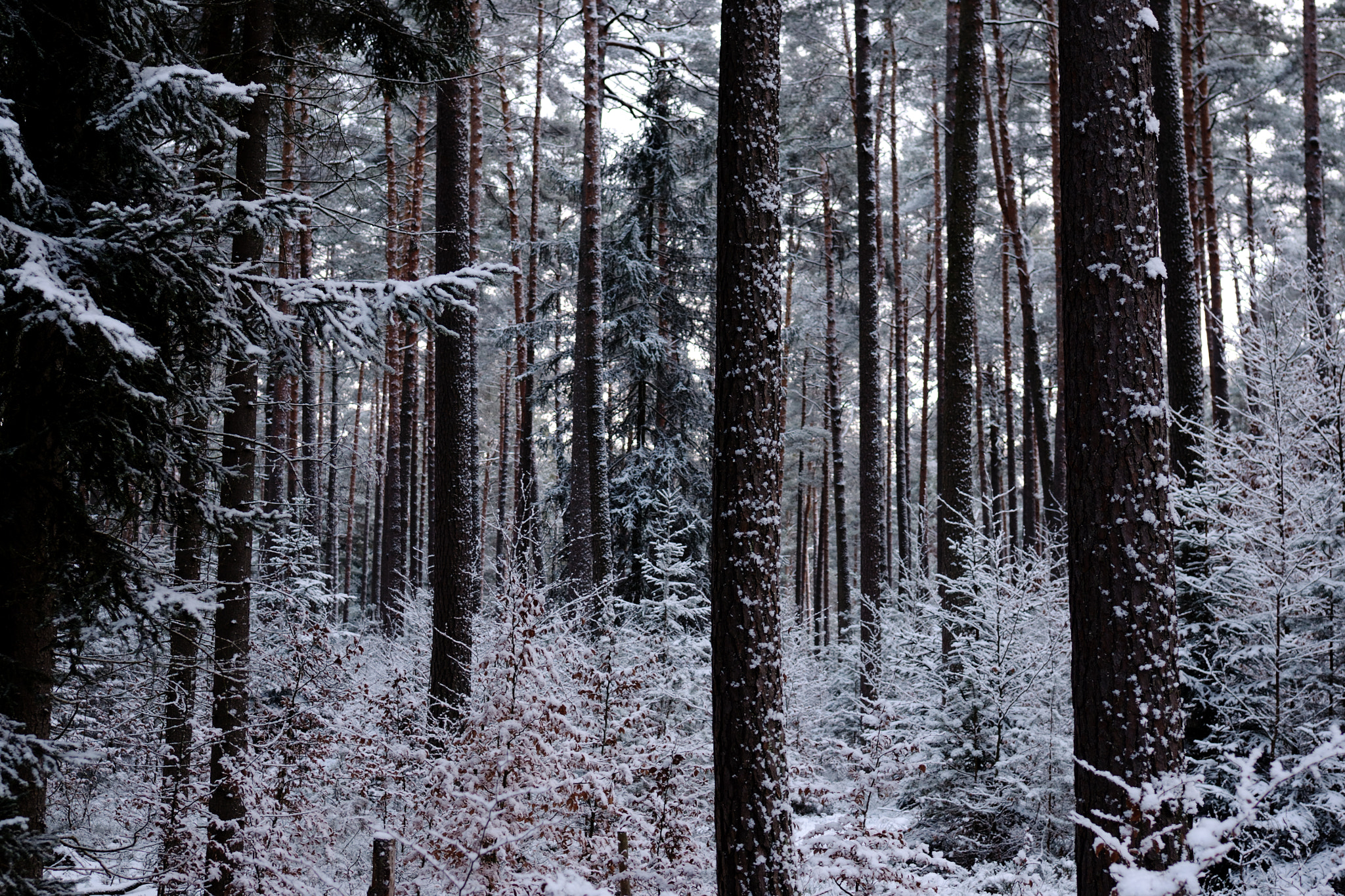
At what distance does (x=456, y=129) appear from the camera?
28.2ft

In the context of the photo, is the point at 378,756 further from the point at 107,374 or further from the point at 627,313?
the point at 627,313

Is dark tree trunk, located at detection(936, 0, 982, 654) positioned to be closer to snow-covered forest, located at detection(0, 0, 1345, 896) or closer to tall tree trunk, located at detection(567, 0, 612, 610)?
snow-covered forest, located at detection(0, 0, 1345, 896)

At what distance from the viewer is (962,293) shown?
10.1 metres

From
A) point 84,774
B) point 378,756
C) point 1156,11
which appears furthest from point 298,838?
point 1156,11

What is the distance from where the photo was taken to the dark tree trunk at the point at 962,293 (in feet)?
32.8

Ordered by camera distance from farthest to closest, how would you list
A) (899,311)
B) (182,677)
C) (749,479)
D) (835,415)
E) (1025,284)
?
(899,311)
(835,415)
(1025,284)
(182,677)
(749,479)

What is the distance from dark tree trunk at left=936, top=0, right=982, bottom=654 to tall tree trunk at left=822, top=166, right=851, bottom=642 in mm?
6064

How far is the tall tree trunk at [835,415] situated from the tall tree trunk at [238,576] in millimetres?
11959

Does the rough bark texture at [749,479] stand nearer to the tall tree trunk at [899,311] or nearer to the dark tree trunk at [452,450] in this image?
the dark tree trunk at [452,450]

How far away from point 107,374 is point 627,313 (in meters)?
12.2

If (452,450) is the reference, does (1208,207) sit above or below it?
above

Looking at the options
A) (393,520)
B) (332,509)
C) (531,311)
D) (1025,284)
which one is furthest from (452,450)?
(332,509)

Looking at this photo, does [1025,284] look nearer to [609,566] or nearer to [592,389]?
[592,389]

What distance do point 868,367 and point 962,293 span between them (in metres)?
2.06
